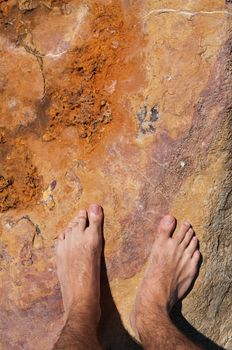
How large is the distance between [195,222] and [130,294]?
0.46 meters

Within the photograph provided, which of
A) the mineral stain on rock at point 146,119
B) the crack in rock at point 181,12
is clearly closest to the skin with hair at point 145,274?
the mineral stain on rock at point 146,119

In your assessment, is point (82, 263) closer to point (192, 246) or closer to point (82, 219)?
point (82, 219)

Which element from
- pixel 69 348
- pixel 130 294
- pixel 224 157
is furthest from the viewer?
pixel 130 294

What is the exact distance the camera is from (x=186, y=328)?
251cm

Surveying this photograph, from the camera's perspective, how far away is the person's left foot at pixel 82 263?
246cm

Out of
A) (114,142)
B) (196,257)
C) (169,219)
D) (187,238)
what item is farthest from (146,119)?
(196,257)

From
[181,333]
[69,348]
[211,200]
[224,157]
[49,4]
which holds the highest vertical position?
[49,4]

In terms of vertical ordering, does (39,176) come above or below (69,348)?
above

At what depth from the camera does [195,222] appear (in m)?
2.43

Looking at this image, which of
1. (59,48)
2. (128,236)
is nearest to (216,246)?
(128,236)

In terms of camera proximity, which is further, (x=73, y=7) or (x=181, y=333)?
(x=73, y=7)

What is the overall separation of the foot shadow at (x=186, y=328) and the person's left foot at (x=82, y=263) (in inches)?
14.3

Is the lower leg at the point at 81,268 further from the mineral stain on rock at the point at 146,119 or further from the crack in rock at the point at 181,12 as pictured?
the crack in rock at the point at 181,12

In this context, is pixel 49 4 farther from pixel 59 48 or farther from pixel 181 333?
pixel 181 333
